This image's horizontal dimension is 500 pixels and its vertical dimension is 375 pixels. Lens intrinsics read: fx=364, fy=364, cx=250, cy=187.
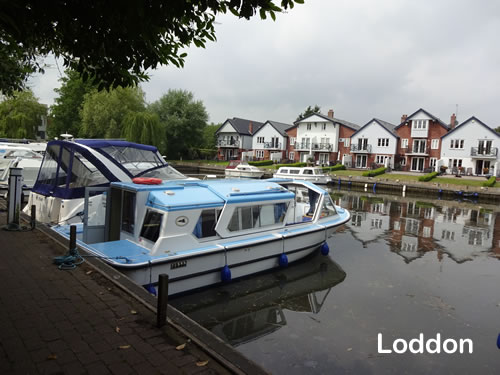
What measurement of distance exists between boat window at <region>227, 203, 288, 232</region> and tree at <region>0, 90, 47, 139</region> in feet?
167

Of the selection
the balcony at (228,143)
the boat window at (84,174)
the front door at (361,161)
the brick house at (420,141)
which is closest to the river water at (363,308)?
the boat window at (84,174)

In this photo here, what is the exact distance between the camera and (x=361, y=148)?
191ft

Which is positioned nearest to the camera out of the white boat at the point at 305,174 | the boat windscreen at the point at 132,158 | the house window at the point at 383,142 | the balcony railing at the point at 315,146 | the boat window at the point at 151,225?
the boat window at the point at 151,225

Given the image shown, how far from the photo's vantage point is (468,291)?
1116cm

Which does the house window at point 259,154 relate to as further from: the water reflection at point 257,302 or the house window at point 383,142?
the water reflection at point 257,302

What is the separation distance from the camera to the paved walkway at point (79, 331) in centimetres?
422

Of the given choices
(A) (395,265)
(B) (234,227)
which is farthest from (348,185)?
(B) (234,227)

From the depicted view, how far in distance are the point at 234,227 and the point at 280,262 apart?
2161 mm

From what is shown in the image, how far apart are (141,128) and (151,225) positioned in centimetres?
4578

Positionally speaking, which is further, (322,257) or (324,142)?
(324,142)

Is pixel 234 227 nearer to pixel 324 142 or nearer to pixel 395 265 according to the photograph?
pixel 395 265

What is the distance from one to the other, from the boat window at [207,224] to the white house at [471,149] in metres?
46.9

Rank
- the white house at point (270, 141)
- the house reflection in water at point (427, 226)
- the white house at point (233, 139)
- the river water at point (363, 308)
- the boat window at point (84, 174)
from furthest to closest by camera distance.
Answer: the white house at point (233, 139) < the white house at point (270, 141) < the house reflection in water at point (427, 226) < the boat window at point (84, 174) < the river water at point (363, 308)

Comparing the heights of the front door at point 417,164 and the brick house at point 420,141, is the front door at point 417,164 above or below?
below
